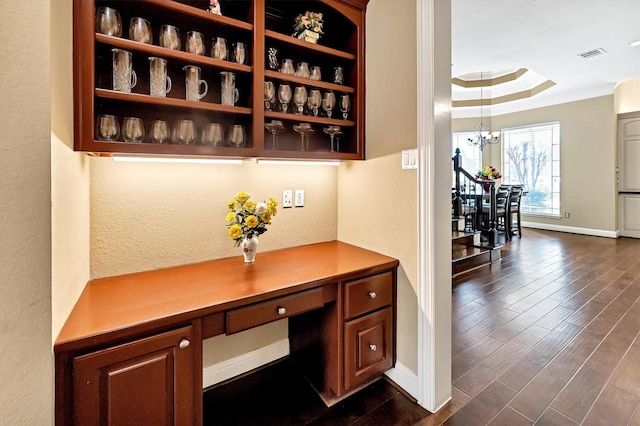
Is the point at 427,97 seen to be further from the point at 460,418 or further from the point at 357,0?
the point at 460,418

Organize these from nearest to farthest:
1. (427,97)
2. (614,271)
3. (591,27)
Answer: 1. (427,97)
2. (591,27)
3. (614,271)

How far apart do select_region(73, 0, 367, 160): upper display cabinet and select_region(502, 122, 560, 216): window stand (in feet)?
23.6

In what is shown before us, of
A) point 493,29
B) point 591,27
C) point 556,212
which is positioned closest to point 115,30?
point 493,29

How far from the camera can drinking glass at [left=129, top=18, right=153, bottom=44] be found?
1.43 m

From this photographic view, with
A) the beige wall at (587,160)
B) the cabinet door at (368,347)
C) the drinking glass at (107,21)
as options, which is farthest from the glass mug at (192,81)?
the beige wall at (587,160)

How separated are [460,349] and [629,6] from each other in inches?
149

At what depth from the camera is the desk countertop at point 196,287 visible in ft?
3.54

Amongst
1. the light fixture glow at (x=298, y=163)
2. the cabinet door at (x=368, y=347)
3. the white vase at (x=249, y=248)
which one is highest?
the light fixture glow at (x=298, y=163)

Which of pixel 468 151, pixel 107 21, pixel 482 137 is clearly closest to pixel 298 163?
pixel 107 21

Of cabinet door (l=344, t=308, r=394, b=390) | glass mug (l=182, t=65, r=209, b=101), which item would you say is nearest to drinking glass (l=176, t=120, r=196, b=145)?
glass mug (l=182, t=65, r=209, b=101)

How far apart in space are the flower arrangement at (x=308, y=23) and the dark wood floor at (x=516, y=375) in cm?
219

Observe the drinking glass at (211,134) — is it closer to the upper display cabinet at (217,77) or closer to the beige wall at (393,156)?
the upper display cabinet at (217,77)

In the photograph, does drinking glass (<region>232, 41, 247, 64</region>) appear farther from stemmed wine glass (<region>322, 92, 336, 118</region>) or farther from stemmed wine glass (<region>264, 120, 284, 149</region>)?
stemmed wine glass (<region>322, 92, 336, 118</region>)

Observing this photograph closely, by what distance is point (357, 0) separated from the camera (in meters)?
1.97
